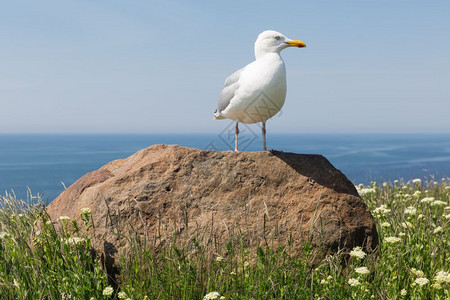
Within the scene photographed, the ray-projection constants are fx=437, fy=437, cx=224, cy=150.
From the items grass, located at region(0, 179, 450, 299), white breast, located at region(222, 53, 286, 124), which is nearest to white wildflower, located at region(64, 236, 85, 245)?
grass, located at region(0, 179, 450, 299)

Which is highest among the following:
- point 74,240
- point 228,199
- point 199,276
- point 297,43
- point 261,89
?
point 297,43

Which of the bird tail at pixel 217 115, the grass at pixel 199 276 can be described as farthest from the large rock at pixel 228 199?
the bird tail at pixel 217 115

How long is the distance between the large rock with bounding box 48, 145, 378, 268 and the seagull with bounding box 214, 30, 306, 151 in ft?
2.10

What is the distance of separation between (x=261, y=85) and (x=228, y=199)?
1554 millimetres

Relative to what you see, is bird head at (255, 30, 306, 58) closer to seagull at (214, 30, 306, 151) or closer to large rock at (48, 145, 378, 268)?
seagull at (214, 30, 306, 151)

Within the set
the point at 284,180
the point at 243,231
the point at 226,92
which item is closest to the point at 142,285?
the point at 243,231

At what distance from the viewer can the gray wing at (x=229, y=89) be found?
6.07 meters

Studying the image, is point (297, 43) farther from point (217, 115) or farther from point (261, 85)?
point (217, 115)

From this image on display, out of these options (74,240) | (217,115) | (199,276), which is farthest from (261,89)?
(74,240)

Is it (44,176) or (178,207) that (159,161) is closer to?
(178,207)

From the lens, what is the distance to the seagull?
5676 mm

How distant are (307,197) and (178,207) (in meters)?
1.57

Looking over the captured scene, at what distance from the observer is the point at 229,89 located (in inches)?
243

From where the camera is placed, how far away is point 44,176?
10412 centimetres
